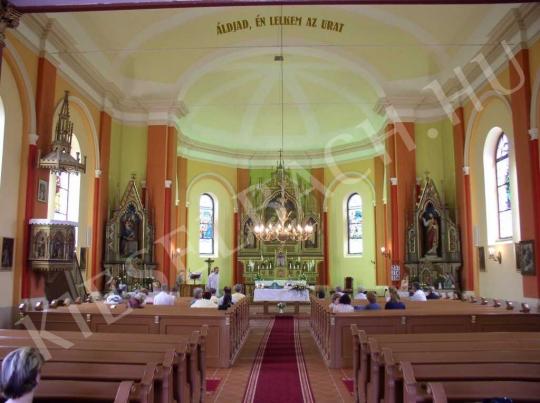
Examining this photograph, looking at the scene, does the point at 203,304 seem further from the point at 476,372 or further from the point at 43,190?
the point at 476,372

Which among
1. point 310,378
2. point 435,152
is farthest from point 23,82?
point 435,152

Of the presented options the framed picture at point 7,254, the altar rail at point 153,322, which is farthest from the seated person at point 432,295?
the framed picture at point 7,254

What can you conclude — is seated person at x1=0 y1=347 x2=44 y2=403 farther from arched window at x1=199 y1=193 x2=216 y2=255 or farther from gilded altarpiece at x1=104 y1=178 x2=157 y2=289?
arched window at x1=199 y1=193 x2=216 y2=255

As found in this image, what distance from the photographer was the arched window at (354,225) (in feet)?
72.7

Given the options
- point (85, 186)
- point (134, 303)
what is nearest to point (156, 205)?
point (85, 186)

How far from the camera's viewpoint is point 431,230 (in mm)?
14516

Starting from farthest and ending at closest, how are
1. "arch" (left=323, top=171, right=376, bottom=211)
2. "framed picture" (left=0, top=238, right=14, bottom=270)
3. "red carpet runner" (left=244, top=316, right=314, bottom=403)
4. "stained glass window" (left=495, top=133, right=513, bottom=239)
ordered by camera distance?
"arch" (left=323, top=171, right=376, bottom=211)
"stained glass window" (left=495, top=133, right=513, bottom=239)
"framed picture" (left=0, top=238, right=14, bottom=270)
"red carpet runner" (left=244, top=316, right=314, bottom=403)

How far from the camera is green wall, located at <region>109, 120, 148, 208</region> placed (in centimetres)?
1534

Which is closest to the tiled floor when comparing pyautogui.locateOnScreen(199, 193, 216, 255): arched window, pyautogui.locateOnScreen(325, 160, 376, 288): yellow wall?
pyautogui.locateOnScreen(325, 160, 376, 288): yellow wall

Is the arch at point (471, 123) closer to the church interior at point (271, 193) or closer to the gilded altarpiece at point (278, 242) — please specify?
the church interior at point (271, 193)

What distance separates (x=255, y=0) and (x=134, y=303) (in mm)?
5672

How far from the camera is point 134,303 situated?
30.8 feet

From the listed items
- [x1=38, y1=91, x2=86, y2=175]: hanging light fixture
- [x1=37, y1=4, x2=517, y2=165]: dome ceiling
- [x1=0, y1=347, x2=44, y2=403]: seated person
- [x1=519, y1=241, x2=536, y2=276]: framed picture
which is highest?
[x1=37, y1=4, x2=517, y2=165]: dome ceiling

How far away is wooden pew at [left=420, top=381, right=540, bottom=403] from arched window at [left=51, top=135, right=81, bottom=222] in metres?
11.1
